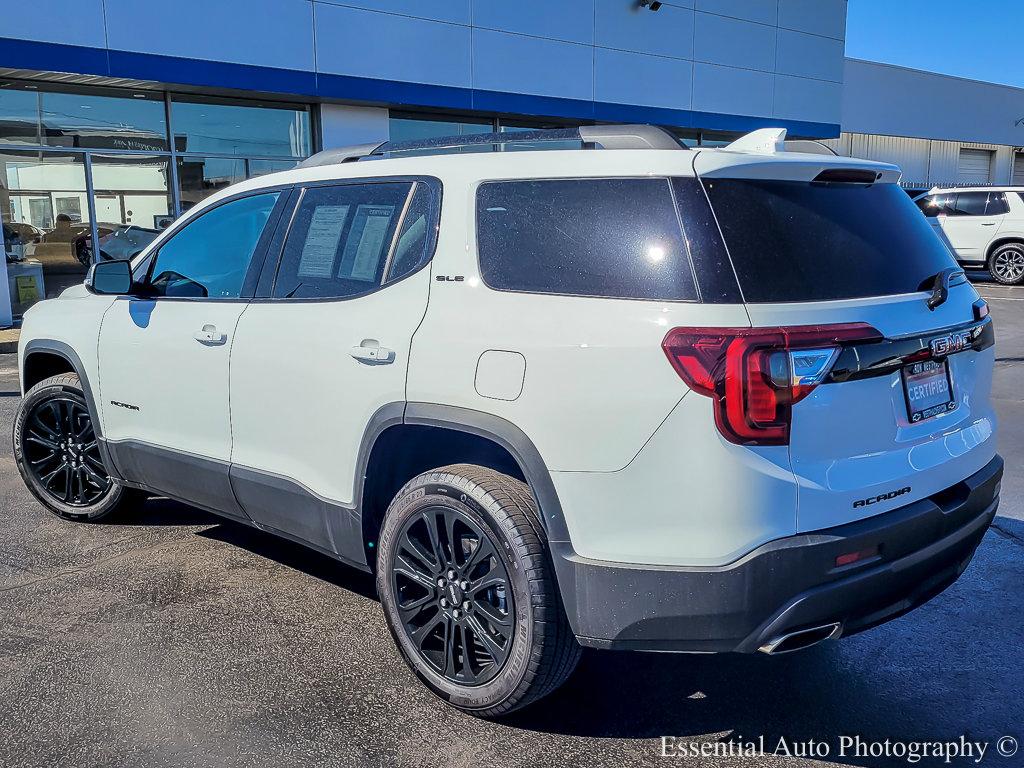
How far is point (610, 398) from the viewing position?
2541 mm

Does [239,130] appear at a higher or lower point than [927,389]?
higher

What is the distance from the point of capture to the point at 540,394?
2.67 m

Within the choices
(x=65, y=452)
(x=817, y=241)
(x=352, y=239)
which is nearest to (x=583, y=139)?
(x=817, y=241)

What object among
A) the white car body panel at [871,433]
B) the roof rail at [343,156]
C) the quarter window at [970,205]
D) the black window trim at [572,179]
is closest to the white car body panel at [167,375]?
the roof rail at [343,156]

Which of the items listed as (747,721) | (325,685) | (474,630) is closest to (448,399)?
(474,630)

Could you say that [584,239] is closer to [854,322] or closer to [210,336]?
[854,322]

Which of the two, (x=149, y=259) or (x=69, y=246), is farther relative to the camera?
(x=69, y=246)

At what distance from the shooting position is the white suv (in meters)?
2.46

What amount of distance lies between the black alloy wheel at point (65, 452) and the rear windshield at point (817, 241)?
11.9ft

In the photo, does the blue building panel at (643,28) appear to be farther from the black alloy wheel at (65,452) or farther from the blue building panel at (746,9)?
the black alloy wheel at (65,452)

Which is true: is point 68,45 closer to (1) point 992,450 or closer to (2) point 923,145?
(1) point 992,450

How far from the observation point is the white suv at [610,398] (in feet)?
8.07

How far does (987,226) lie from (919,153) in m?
15.9

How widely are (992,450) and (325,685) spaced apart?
8.28 ft
